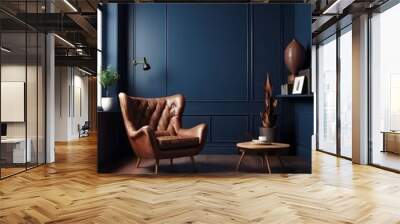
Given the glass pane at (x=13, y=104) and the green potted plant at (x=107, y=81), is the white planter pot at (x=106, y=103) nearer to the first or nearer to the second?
the green potted plant at (x=107, y=81)

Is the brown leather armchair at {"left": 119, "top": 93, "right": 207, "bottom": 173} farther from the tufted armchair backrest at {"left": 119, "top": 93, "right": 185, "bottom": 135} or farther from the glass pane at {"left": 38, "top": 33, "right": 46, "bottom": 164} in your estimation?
the glass pane at {"left": 38, "top": 33, "right": 46, "bottom": 164}

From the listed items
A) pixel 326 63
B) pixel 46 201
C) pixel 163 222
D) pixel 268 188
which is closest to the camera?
pixel 163 222

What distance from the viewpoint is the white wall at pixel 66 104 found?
1246 cm

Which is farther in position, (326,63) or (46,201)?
(326,63)

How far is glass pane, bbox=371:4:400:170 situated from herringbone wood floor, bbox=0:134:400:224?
0.55 meters

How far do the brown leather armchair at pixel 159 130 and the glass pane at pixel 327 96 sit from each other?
3697 millimetres

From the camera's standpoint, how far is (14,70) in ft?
18.1

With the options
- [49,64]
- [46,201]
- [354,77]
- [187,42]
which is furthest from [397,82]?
[49,64]

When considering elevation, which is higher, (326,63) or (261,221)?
(326,63)

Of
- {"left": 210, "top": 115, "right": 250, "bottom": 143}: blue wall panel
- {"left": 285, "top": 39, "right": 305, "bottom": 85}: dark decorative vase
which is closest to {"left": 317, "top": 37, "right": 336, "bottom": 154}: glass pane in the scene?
{"left": 210, "top": 115, "right": 250, "bottom": 143}: blue wall panel

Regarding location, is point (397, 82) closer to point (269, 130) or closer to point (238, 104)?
point (269, 130)

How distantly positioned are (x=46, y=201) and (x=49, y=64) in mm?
3432

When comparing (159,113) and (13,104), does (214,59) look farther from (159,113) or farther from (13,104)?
(13,104)

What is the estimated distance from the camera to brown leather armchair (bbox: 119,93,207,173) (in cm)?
489
